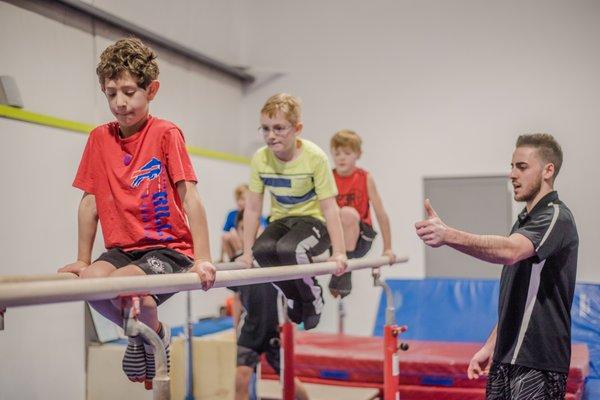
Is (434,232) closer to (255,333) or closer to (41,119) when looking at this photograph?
(255,333)

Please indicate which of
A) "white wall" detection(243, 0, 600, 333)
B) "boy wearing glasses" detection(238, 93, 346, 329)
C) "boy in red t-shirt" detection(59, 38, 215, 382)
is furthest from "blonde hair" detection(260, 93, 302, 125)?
"white wall" detection(243, 0, 600, 333)

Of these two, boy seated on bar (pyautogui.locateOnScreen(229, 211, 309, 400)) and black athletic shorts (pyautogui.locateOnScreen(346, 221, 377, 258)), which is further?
black athletic shorts (pyautogui.locateOnScreen(346, 221, 377, 258))

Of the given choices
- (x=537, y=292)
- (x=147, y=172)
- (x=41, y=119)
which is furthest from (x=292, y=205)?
(x=41, y=119)

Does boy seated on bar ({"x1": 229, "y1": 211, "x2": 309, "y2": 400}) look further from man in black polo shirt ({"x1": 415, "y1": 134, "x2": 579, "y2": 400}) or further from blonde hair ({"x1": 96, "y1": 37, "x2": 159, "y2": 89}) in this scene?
blonde hair ({"x1": 96, "y1": 37, "x2": 159, "y2": 89})

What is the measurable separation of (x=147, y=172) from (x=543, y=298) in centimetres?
164

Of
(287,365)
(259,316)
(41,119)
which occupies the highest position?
(41,119)

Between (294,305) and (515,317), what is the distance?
60.5 inches

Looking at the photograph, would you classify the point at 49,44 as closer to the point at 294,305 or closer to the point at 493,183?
the point at 294,305

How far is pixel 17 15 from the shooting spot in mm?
5672

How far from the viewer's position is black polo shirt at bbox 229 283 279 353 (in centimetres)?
489

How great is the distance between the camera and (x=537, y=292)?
118 inches

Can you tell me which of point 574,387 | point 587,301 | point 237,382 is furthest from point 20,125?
point 587,301

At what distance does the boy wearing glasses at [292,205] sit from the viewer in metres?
4.04

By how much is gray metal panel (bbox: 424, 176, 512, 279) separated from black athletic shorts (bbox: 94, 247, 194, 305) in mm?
5924
